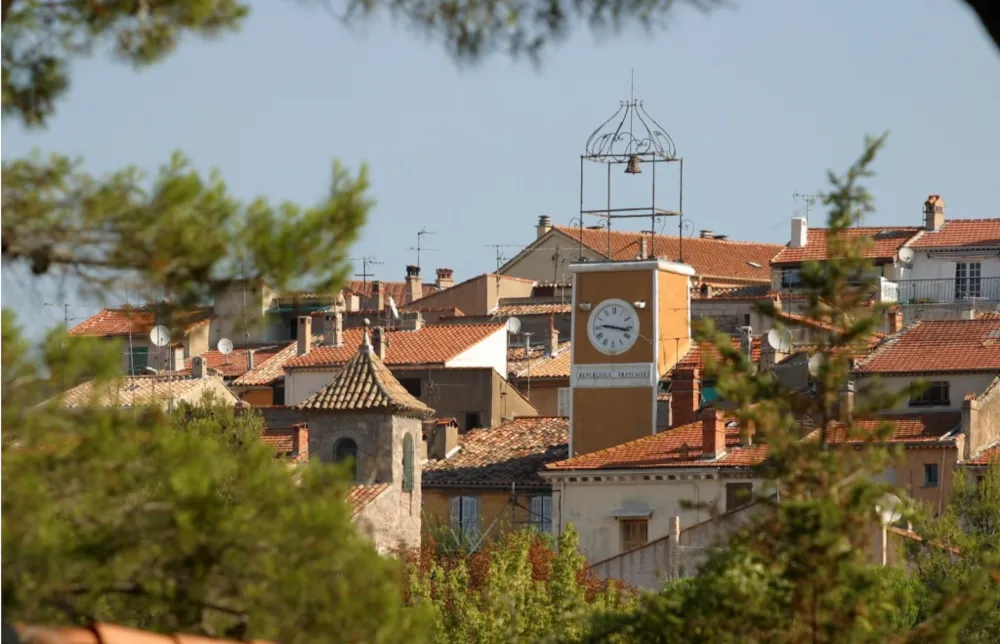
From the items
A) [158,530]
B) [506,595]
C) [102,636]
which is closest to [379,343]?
[506,595]

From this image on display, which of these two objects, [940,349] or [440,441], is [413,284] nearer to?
[440,441]

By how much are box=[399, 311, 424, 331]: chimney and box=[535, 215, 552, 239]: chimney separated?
13.0 meters

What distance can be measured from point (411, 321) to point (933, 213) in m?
15.2

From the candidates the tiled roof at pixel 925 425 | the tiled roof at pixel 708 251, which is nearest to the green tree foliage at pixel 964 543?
the tiled roof at pixel 925 425

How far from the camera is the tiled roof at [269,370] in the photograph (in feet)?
223

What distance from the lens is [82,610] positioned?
30.2ft

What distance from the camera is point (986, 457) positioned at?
47.7 m

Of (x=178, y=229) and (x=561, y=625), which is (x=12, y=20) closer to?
(x=178, y=229)

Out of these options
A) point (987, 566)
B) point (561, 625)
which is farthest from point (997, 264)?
point (987, 566)

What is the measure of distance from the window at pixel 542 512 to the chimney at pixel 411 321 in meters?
15.5

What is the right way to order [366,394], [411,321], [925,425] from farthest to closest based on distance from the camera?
1. [411,321]
2. [925,425]
3. [366,394]

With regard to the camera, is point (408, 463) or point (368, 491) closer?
point (368, 491)

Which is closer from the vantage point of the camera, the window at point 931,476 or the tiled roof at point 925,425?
the window at point 931,476

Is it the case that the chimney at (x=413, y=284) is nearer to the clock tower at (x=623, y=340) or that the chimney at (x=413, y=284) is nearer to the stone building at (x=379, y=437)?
the clock tower at (x=623, y=340)
